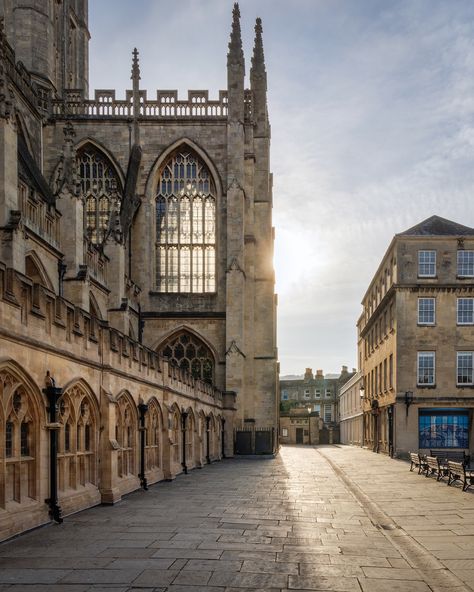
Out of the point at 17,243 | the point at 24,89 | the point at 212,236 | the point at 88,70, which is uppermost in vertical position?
the point at 88,70

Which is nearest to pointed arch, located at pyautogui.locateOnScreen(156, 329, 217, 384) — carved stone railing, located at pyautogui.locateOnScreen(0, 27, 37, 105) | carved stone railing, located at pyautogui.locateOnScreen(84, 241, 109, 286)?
carved stone railing, located at pyautogui.locateOnScreen(84, 241, 109, 286)

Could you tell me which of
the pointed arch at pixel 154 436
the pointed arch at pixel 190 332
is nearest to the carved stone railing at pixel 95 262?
the pointed arch at pixel 190 332

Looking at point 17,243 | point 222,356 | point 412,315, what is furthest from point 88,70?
point 17,243

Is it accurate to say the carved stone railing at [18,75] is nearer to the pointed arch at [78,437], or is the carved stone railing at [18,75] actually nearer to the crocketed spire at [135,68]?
the crocketed spire at [135,68]

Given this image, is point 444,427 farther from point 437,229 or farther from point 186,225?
point 186,225

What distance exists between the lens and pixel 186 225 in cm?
4144

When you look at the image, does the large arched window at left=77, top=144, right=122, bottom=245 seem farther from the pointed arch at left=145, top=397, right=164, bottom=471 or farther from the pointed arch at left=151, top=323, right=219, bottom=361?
the pointed arch at left=145, top=397, right=164, bottom=471

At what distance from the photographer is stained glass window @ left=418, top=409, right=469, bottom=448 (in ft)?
123

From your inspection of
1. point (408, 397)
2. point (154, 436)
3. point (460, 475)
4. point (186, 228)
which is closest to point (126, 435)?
point (154, 436)

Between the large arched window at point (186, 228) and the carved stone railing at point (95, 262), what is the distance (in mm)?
8908

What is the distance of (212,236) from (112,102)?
10019 mm

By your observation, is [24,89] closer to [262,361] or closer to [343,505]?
[262,361]

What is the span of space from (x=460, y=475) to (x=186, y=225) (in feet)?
83.2

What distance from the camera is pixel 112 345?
663 inches
